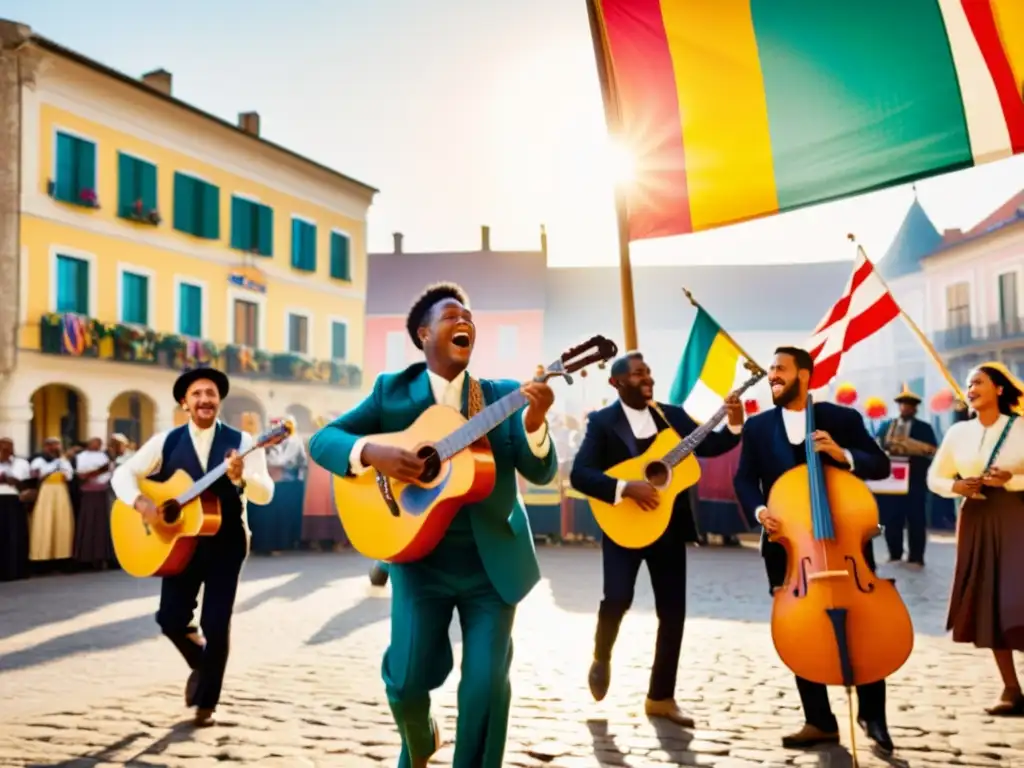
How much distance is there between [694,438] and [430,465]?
2.45 meters

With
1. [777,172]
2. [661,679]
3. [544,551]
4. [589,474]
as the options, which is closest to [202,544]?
[589,474]

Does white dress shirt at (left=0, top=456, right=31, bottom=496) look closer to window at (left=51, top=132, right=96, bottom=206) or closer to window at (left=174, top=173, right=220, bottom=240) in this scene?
window at (left=51, top=132, right=96, bottom=206)

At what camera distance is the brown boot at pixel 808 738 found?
17.2 ft

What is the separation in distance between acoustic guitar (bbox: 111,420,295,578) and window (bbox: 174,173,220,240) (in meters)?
24.8

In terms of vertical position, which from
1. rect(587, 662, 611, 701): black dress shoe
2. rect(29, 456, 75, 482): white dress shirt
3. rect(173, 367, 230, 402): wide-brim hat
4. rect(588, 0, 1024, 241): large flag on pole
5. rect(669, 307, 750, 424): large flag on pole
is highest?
rect(588, 0, 1024, 241): large flag on pole

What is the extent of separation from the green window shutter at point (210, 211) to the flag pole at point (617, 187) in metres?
26.9

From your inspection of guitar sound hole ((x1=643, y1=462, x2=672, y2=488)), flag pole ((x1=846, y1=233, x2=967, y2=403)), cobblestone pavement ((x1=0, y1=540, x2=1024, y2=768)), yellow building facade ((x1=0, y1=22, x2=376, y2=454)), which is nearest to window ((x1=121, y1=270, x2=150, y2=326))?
yellow building facade ((x1=0, y1=22, x2=376, y2=454))

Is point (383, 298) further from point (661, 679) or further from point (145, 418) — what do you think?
point (661, 679)

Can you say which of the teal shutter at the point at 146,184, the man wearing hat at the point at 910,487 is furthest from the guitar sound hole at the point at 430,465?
the teal shutter at the point at 146,184

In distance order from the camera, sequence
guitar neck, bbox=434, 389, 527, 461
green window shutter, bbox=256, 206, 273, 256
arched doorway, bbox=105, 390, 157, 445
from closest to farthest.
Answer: guitar neck, bbox=434, 389, 527, 461 → arched doorway, bbox=105, 390, 157, 445 → green window shutter, bbox=256, 206, 273, 256

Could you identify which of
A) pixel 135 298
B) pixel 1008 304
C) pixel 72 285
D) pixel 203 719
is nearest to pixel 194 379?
pixel 203 719

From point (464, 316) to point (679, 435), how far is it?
8.55ft

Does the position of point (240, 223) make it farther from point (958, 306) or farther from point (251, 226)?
point (958, 306)

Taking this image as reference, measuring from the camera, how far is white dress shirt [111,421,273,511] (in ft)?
21.0
